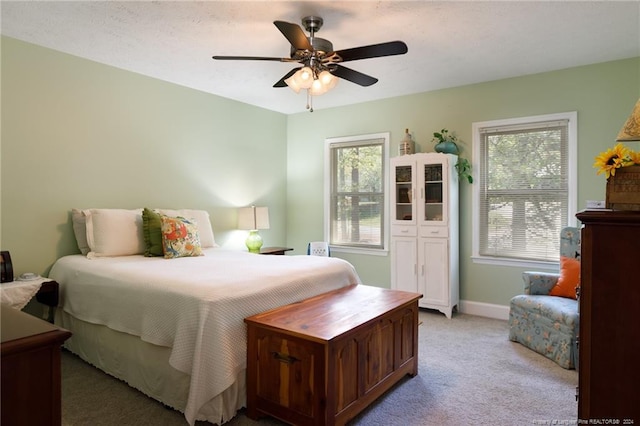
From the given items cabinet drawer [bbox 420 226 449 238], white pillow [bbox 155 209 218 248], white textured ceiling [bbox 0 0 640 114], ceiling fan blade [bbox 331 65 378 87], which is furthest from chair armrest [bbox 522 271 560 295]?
white pillow [bbox 155 209 218 248]

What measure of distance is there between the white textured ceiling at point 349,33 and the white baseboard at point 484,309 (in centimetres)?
248

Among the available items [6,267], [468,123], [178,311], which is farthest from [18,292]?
[468,123]

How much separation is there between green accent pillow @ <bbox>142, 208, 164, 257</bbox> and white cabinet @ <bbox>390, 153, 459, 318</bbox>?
2563mm

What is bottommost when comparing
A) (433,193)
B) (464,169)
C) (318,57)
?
(433,193)

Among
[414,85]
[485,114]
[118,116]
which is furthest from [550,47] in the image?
[118,116]

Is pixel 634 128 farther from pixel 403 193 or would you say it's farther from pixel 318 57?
pixel 403 193

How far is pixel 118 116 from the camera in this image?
3857 millimetres

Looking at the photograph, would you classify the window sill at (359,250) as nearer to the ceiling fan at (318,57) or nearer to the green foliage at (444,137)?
the green foliage at (444,137)

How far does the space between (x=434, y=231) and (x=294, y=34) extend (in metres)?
2.75

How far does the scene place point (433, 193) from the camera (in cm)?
438

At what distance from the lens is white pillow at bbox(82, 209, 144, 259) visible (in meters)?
3.36

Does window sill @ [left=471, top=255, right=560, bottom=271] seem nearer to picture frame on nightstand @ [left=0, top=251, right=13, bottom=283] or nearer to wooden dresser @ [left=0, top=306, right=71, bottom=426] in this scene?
wooden dresser @ [left=0, top=306, right=71, bottom=426]

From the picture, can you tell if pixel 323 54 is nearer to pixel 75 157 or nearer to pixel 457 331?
pixel 75 157

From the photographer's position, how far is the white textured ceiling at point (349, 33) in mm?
2678
